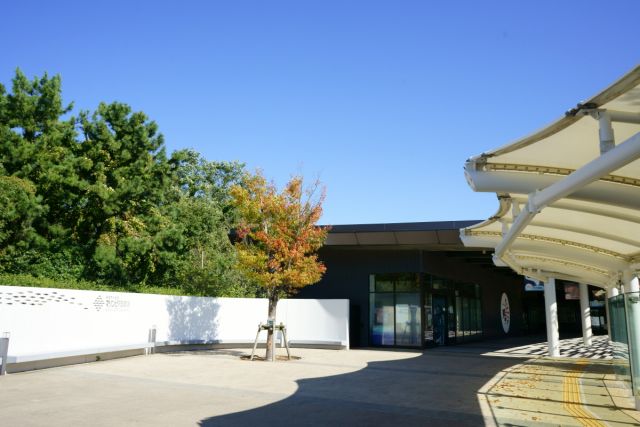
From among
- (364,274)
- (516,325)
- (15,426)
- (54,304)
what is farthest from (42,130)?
(516,325)

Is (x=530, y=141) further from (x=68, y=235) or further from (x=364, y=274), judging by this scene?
(x=68, y=235)

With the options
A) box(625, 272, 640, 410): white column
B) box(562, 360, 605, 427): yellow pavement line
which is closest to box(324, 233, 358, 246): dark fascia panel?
box(562, 360, 605, 427): yellow pavement line

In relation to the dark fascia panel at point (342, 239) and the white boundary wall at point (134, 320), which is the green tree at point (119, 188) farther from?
the dark fascia panel at point (342, 239)

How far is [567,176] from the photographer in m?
5.54

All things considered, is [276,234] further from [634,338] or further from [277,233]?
[634,338]

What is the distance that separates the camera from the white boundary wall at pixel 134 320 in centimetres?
1362

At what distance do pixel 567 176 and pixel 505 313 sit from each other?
3510 centimetres

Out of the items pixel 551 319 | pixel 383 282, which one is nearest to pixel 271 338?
pixel 383 282

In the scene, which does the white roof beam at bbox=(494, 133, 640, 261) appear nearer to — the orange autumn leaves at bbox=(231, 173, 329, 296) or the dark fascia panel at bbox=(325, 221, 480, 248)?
the orange autumn leaves at bbox=(231, 173, 329, 296)

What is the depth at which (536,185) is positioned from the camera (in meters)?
7.00

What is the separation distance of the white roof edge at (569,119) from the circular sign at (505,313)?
109 feet

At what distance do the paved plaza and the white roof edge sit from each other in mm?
4187

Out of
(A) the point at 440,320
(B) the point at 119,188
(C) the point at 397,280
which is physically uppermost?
(B) the point at 119,188

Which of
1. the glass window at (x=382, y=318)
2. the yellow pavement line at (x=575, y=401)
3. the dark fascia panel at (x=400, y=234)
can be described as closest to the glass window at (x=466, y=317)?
the glass window at (x=382, y=318)
